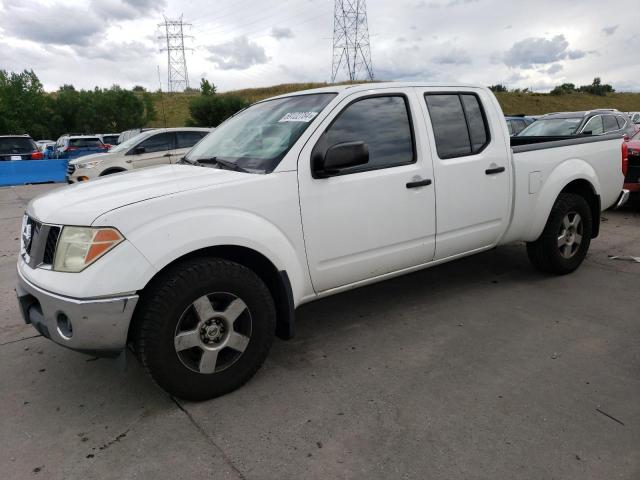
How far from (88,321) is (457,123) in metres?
2.97

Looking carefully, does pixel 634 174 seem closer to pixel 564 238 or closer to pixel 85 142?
pixel 564 238

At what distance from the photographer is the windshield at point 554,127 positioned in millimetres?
10289

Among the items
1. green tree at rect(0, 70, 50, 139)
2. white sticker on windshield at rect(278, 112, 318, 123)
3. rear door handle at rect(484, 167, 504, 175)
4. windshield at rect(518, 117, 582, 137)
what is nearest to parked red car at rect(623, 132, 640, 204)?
windshield at rect(518, 117, 582, 137)

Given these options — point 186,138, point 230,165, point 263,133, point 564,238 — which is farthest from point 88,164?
point 564,238

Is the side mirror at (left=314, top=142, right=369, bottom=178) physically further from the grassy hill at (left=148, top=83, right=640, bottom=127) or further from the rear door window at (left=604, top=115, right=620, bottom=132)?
the grassy hill at (left=148, top=83, right=640, bottom=127)

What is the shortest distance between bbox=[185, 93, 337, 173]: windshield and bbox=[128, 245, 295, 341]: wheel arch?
52cm

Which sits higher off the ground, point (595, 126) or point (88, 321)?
point (595, 126)

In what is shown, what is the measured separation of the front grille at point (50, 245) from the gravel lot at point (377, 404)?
34.3 inches

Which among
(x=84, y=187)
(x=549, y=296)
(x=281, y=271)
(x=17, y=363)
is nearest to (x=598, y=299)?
(x=549, y=296)

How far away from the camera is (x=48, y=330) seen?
103 inches

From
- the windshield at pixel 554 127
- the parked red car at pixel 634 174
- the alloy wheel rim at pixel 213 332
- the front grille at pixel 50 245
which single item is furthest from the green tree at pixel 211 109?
the alloy wheel rim at pixel 213 332

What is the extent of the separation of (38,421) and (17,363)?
0.89 m

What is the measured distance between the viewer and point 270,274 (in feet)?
10.0

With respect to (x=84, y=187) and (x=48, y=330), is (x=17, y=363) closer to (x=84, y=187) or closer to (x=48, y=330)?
(x=48, y=330)
